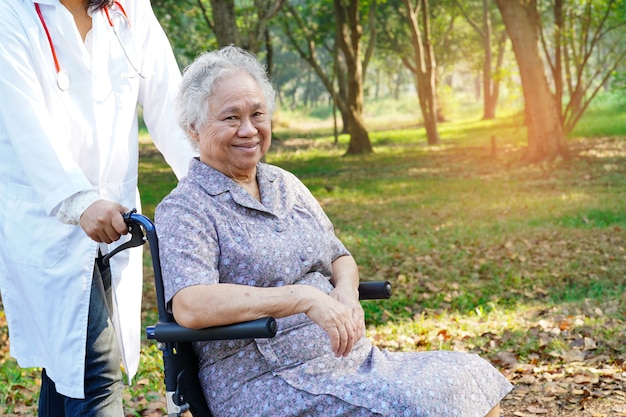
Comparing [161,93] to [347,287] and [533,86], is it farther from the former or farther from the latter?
[533,86]

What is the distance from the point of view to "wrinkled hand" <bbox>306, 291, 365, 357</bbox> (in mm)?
2412

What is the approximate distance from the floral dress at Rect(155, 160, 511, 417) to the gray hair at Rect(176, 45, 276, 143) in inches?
6.4

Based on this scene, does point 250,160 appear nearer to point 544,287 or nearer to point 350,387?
point 350,387

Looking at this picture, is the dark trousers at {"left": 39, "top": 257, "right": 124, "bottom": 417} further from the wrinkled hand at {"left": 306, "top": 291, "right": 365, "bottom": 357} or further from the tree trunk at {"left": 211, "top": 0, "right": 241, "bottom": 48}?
the tree trunk at {"left": 211, "top": 0, "right": 241, "bottom": 48}

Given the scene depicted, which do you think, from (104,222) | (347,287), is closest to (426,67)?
(347,287)

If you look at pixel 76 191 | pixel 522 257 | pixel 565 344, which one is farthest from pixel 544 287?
pixel 76 191

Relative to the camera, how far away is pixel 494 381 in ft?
8.48

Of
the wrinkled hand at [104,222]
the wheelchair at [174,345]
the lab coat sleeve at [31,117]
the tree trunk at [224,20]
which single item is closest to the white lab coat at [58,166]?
the lab coat sleeve at [31,117]

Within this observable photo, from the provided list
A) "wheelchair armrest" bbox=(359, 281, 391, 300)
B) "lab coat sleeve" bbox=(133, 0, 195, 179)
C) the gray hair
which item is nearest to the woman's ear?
the gray hair

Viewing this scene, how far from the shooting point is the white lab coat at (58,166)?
104 inches

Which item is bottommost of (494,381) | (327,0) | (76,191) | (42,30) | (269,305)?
(494,381)

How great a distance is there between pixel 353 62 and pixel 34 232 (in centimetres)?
1948

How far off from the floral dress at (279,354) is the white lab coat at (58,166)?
37cm

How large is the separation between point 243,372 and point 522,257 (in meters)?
6.01
